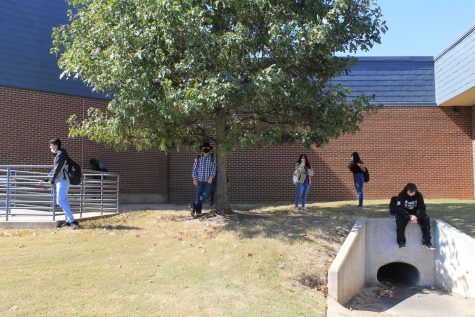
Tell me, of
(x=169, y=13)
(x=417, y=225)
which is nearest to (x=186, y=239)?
(x=169, y=13)

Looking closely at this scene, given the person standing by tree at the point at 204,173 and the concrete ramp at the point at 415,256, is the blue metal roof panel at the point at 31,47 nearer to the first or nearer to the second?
the person standing by tree at the point at 204,173

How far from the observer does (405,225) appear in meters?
10.0

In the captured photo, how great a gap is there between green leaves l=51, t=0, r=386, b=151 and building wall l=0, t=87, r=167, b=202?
14.9 feet

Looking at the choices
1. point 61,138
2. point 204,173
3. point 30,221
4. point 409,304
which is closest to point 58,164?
point 30,221

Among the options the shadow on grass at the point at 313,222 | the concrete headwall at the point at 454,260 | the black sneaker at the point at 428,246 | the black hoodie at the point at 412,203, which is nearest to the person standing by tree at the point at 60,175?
the shadow on grass at the point at 313,222

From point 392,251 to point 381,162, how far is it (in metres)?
6.84

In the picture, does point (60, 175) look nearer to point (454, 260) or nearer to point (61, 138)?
point (61, 138)

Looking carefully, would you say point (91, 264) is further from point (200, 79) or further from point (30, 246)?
point (200, 79)

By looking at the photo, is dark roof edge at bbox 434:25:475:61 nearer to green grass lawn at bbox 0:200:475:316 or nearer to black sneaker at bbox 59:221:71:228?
green grass lawn at bbox 0:200:475:316

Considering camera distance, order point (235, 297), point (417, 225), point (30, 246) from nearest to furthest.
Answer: point (235, 297) → point (30, 246) → point (417, 225)

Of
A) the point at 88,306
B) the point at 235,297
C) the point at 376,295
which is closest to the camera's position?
the point at 88,306

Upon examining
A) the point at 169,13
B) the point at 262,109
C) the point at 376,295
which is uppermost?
the point at 169,13

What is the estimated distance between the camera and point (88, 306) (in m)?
5.45

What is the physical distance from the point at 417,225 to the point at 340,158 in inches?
270
